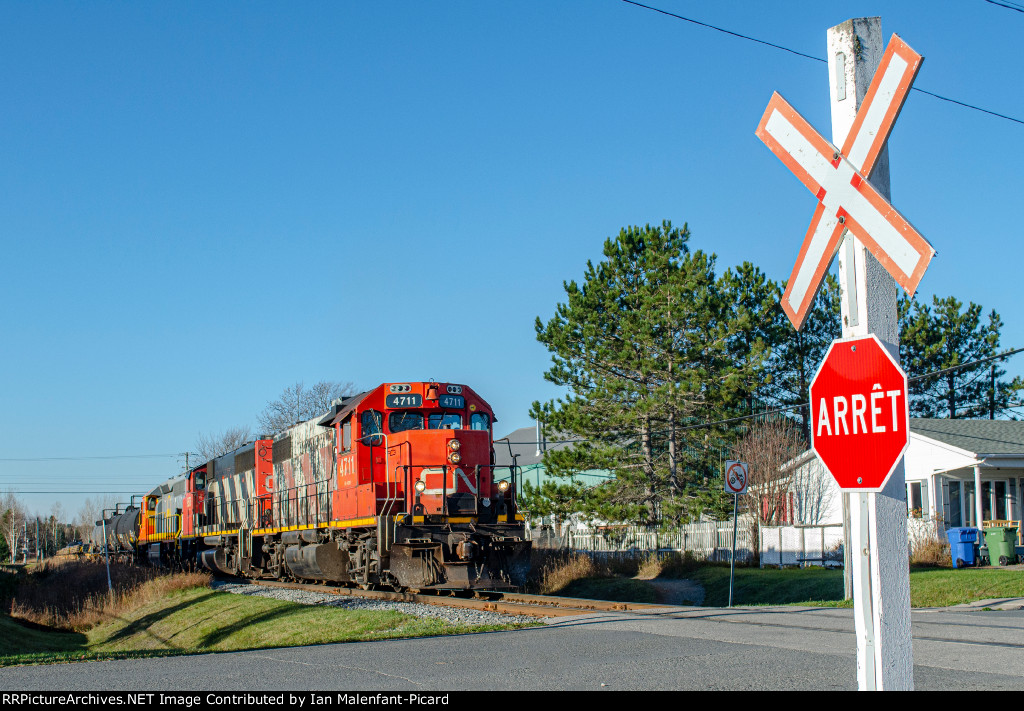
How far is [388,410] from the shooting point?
54.6ft

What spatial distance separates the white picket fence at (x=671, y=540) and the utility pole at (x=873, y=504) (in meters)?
25.2

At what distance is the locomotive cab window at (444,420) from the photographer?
16.8 metres

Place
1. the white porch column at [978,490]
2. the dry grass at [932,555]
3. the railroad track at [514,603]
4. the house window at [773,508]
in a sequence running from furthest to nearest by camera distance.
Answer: the house window at [773,508] < the white porch column at [978,490] < the dry grass at [932,555] < the railroad track at [514,603]

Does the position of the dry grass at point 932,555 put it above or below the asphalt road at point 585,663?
below

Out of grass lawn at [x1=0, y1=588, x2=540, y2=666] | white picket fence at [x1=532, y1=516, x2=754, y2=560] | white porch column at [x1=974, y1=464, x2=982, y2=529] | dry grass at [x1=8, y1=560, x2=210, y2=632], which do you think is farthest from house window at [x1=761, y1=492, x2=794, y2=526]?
grass lawn at [x1=0, y1=588, x2=540, y2=666]

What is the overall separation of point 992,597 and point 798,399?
2521 cm

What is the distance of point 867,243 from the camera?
4.08 m

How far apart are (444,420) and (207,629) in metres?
6.05

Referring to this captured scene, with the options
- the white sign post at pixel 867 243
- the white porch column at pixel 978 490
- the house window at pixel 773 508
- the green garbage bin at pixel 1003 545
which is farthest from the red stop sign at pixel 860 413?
the house window at pixel 773 508

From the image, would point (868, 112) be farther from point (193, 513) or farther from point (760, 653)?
point (193, 513)

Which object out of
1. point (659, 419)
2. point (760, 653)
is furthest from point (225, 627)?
point (659, 419)

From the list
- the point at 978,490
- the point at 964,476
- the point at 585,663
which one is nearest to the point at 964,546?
the point at 978,490

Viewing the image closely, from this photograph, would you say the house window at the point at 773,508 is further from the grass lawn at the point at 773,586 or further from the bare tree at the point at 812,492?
the grass lawn at the point at 773,586

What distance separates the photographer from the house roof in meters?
28.5
